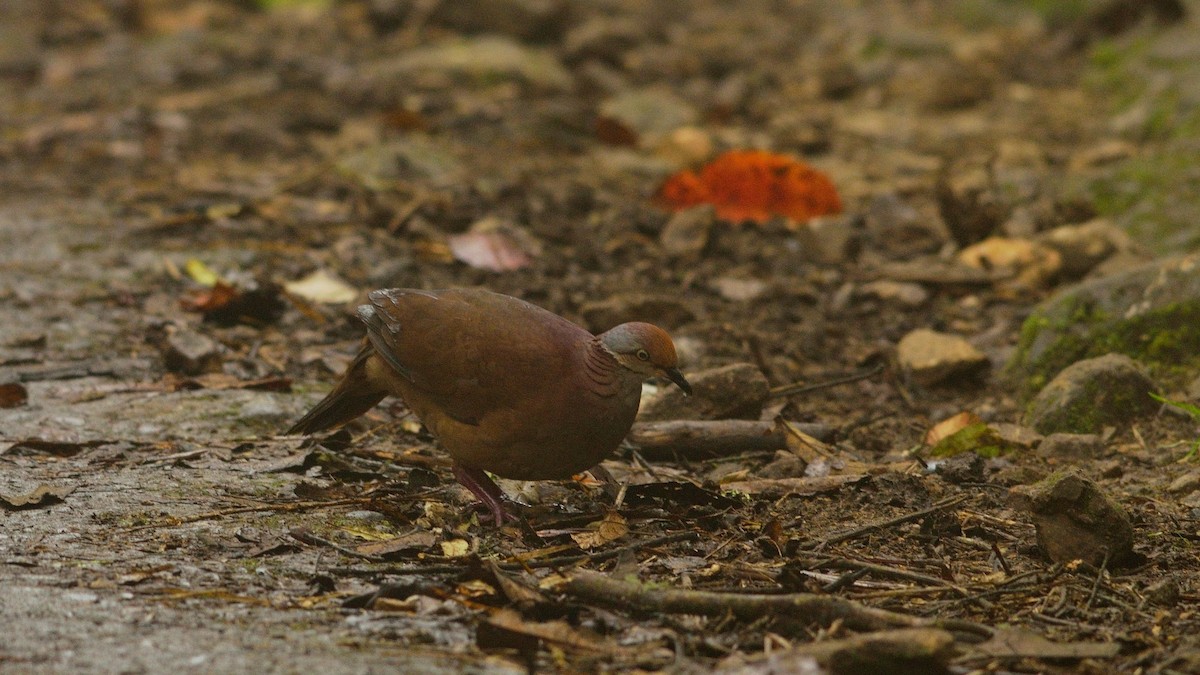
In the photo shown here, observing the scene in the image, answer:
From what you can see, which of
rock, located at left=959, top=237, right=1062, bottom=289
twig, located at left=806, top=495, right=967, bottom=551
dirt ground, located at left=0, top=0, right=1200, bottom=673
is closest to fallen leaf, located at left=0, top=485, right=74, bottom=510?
dirt ground, located at left=0, top=0, right=1200, bottom=673

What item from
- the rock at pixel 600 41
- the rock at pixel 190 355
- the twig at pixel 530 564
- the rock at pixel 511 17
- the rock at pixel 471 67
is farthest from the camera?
the rock at pixel 511 17

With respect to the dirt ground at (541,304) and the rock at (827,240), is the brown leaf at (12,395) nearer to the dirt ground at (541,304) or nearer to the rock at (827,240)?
the dirt ground at (541,304)

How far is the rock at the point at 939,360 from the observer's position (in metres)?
5.49

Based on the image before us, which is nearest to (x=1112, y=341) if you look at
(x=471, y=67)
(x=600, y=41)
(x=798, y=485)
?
(x=798, y=485)

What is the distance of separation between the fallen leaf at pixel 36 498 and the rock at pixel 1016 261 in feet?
14.3

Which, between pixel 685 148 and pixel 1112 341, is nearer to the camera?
pixel 1112 341

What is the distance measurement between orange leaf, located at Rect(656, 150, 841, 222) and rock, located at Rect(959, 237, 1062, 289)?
3.09ft

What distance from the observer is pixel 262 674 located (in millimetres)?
2879

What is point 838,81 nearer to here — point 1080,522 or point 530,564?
point 1080,522

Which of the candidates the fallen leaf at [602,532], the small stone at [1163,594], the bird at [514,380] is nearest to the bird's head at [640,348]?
the bird at [514,380]

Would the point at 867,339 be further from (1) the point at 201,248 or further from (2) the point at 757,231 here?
(1) the point at 201,248

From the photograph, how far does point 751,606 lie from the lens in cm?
316

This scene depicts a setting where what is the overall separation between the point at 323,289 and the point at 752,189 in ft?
8.00

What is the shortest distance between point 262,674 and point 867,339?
3.77 m
